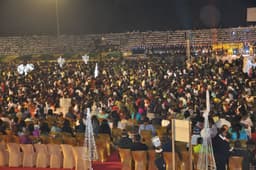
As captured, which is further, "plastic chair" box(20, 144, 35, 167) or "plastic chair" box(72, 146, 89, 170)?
"plastic chair" box(20, 144, 35, 167)

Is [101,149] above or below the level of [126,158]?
below

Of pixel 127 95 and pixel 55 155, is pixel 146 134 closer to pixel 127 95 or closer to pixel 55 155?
pixel 55 155

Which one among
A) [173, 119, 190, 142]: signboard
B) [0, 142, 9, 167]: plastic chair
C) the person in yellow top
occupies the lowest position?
[0, 142, 9, 167]: plastic chair

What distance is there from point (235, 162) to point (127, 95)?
30.3ft

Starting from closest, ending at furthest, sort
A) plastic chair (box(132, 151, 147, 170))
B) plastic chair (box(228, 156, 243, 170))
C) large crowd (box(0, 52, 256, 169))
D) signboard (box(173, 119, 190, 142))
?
signboard (box(173, 119, 190, 142)), plastic chair (box(228, 156, 243, 170)), plastic chair (box(132, 151, 147, 170)), large crowd (box(0, 52, 256, 169))

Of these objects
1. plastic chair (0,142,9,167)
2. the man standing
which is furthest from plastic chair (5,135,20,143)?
the man standing

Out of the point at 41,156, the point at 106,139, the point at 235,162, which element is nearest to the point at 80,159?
the point at 41,156

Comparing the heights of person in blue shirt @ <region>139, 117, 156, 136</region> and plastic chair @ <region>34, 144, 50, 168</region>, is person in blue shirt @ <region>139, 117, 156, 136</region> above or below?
Answer: above

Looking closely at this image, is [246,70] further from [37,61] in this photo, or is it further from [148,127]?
[37,61]

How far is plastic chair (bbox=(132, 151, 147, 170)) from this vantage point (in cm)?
1041

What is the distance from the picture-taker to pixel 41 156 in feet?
38.9

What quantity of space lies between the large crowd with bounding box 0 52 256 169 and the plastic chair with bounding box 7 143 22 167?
0.69 m

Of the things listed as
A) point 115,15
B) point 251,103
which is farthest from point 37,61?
point 251,103

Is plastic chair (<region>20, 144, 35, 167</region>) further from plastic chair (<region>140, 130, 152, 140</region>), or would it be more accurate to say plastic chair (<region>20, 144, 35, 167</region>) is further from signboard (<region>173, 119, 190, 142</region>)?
signboard (<region>173, 119, 190, 142</region>)
